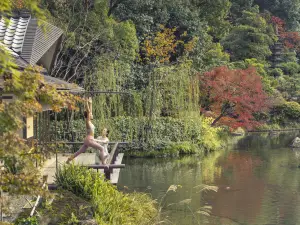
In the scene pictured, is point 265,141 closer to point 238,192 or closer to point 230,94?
point 230,94

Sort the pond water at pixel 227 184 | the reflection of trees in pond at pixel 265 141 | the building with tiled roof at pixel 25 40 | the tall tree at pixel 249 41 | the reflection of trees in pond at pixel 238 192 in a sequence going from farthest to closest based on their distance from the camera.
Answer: the tall tree at pixel 249 41, the reflection of trees in pond at pixel 265 141, the reflection of trees in pond at pixel 238 192, the pond water at pixel 227 184, the building with tiled roof at pixel 25 40

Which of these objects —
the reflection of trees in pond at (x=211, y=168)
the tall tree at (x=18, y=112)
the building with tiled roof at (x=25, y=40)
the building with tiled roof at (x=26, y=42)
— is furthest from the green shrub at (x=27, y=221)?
the reflection of trees in pond at (x=211, y=168)

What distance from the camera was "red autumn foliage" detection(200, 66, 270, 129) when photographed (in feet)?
82.3

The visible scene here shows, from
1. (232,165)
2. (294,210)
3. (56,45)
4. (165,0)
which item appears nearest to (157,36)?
(165,0)

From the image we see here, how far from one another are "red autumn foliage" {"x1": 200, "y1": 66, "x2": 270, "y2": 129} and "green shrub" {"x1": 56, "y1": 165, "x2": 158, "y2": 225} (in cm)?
1527

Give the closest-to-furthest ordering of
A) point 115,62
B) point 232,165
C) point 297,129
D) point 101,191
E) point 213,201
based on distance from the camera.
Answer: point 101,191, point 213,201, point 232,165, point 115,62, point 297,129

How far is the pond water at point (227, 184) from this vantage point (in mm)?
12594

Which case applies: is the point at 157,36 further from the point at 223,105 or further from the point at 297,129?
the point at 297,129

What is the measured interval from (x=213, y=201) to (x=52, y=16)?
11.7m

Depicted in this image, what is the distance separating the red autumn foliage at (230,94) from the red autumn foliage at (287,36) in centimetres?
1887

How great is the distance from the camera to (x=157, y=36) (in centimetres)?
2580

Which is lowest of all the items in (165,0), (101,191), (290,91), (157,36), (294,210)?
(294,210)

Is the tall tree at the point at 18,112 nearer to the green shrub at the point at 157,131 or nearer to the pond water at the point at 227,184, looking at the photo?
the pond water at the point at 227,184

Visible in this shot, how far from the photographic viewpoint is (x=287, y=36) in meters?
44.2
